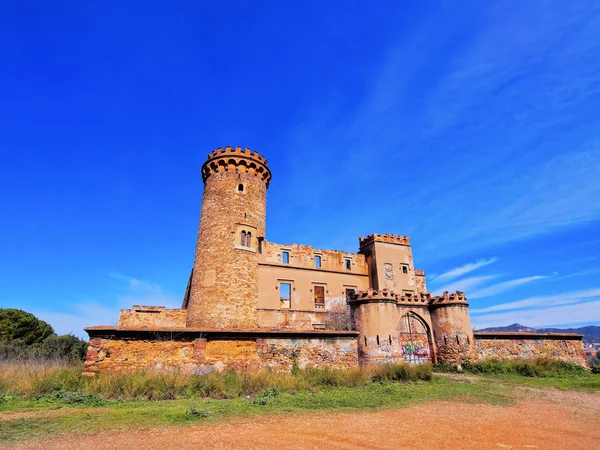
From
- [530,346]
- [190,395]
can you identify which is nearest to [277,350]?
[190,395]

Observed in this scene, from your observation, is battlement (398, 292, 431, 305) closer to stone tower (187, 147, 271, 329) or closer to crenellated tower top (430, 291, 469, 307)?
crenellated tower top (430, 291, 469, 307)

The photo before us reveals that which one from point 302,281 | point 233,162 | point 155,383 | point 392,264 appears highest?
point 233,162

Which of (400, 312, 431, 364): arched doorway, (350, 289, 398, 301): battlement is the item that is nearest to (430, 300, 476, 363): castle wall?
(400, 312, 431, 364): arched doorway

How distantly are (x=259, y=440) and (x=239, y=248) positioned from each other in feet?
56.1

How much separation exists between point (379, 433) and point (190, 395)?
6056mm

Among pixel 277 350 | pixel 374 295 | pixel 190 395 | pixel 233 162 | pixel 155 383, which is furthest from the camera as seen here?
pixel 233 162

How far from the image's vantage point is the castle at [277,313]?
42.1 feet

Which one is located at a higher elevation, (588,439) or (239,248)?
→ (239,248)

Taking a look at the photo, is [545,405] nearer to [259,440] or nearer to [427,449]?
[427,449]

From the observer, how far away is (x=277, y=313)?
24.5 metres

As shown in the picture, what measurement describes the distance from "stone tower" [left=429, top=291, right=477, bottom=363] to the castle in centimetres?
6

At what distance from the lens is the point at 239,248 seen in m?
22.5

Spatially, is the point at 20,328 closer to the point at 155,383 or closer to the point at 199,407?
the point at 155,383

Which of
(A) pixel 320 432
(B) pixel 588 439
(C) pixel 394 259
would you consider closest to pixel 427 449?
(A) pixel 320 432
